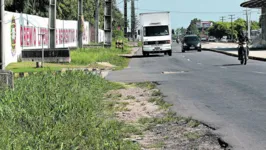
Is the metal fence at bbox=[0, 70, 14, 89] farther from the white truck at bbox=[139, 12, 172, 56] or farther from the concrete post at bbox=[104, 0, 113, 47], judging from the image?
the concrete post at bbox=[104, 0, 113, 47]

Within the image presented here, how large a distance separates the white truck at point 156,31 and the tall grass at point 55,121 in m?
30.3

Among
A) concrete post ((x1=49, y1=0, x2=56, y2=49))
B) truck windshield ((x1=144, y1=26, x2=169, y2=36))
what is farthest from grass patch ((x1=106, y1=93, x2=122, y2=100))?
truck windshield ((x1=144, y1=26, x2=169, y2=36))

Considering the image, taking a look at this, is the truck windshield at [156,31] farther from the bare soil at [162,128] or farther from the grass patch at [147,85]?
the bare soil at [162,128]

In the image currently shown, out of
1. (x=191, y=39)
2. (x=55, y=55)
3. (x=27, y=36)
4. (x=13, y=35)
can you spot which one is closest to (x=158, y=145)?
(x=13, y=35)

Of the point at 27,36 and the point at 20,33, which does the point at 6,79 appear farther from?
the point at 27,36

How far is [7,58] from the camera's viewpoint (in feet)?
86.8

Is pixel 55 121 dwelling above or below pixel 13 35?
below

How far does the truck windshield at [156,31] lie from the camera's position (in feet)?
144

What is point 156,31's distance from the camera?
145ft

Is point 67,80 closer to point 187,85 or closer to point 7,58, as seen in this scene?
point 187,85

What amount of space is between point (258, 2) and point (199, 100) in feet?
148

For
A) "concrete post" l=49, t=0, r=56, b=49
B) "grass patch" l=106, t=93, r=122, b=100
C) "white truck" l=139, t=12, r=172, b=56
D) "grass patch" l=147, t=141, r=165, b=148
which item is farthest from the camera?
"white truck" l=139, t=12, r=172, b=56

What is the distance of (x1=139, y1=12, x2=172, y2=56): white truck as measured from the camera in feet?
141

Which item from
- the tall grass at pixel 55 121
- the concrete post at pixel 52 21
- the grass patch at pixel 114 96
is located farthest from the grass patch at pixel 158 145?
the concrete post at pixel 52 21
